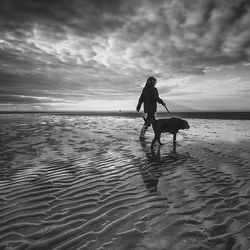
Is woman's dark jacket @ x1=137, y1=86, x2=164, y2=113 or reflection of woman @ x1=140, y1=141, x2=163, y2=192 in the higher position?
woman's dark jacket @ x1=137, y1=86, x2=164, y2=113

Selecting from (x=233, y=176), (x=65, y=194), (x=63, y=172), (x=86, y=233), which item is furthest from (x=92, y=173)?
(x=233, y=176)

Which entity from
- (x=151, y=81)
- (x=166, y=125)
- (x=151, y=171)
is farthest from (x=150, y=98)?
(x=151, y=171)

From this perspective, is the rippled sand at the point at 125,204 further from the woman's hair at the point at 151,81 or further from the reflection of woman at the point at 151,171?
the woman's hair at the point at 151,81

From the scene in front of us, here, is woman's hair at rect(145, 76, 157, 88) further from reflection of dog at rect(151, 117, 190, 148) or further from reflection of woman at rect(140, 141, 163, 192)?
reflection of woman at rect(140, 141, 163, 192)

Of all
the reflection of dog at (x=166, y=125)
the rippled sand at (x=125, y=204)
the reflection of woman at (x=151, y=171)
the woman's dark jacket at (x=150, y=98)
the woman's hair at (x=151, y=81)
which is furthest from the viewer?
the woman's dark jacket at (x=150, y=98)

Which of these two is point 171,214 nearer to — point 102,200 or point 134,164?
point 102,200

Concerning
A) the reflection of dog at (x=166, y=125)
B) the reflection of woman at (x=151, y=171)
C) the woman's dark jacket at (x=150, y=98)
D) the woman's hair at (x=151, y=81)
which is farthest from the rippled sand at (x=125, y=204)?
the woman's hair at (x=151, y=81)

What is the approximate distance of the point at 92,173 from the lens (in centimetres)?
546

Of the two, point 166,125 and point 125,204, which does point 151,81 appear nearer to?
point 166,125

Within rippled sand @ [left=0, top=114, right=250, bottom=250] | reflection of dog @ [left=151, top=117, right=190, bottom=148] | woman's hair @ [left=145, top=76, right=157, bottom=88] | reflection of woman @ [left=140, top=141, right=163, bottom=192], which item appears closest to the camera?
rippled sand @ [left=0, top=114, right=250, bottom=250]

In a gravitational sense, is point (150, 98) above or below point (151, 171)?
above

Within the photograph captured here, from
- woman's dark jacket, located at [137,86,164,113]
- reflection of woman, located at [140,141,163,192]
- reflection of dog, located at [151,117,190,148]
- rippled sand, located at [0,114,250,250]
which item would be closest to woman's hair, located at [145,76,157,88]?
woman's dark jacket, located at [137,86,164,113]

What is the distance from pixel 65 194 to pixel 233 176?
4046 millimetres

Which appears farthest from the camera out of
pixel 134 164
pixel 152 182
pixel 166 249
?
pixel 134 164
